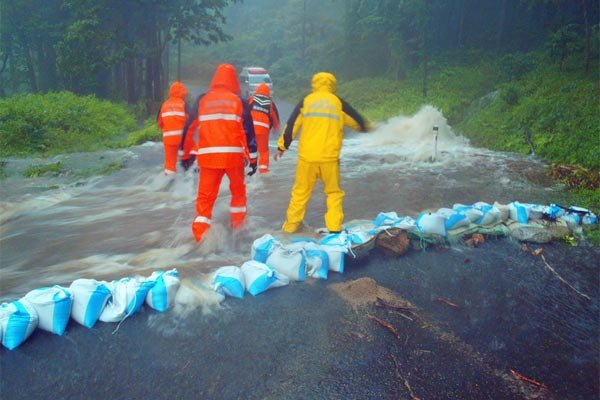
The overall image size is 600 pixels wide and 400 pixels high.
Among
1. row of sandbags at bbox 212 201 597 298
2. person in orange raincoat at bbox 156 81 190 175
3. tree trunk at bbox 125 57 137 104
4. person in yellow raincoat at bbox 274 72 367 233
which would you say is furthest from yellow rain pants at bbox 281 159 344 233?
tree trunk at bbox 125 57 137 104

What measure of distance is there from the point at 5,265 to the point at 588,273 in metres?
6.48

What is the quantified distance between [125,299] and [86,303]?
29 centimetres

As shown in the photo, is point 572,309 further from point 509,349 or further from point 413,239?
point 413,239

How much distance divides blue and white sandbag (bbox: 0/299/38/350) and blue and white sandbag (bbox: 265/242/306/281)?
2042mm

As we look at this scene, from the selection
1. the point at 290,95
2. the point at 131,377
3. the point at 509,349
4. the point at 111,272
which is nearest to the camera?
the point at 131,377

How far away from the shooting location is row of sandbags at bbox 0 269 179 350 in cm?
337

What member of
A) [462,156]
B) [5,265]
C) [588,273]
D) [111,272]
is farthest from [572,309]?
[462,156]

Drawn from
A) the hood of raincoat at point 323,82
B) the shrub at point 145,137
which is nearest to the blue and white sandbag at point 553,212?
the hood of raincoat at point 323,82

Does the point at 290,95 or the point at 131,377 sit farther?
the point at 290,95

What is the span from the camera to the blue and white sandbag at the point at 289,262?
14.6ft

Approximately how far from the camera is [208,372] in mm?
3174

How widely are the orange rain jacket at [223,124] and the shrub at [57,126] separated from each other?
8934mm

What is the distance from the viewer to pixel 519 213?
5891 mm

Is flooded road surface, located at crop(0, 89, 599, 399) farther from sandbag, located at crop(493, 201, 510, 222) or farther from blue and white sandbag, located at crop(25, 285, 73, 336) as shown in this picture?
sandbag, located at crop(493, 201, 510, 222)
